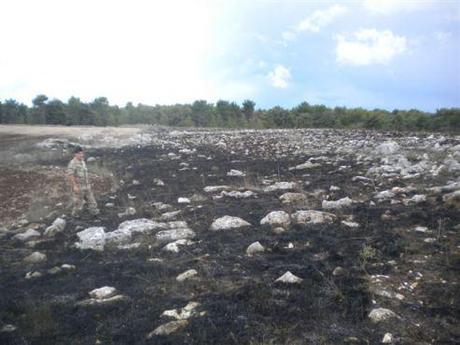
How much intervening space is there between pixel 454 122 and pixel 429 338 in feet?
97.4

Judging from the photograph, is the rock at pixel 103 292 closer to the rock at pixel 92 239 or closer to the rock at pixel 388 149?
the rock at pixel 92 239

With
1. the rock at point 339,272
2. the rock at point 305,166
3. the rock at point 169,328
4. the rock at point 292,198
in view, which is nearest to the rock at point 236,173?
the rock at point 305,166

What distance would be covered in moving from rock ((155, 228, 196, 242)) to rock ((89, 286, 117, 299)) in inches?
84.0

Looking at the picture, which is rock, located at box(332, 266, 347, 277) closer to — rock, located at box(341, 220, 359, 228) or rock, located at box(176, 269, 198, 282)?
rock, located at box(341, 220, 359, 228)

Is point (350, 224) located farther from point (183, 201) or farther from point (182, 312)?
point (183, 201)

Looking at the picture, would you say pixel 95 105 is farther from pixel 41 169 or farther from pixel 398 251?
pixel 398 251

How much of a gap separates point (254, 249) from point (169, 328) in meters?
2.60

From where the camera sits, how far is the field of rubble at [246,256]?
5.18 metres

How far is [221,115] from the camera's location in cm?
5228

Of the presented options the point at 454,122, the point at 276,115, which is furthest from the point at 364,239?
the point at 276,115

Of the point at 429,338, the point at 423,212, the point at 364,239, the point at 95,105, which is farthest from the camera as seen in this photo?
the point at 95,105

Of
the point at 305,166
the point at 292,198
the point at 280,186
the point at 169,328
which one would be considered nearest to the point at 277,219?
the point at 292,198

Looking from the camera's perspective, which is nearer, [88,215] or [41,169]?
[88,215]

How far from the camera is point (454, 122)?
1207 inches
